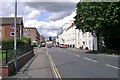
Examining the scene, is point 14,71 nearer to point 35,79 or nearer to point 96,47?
point 35,79

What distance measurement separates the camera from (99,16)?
22.9 m

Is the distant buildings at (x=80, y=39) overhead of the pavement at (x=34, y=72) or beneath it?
overhead

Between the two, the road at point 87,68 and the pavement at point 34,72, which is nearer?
the pavement at point 34,72

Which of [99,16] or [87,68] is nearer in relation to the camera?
[87,68]

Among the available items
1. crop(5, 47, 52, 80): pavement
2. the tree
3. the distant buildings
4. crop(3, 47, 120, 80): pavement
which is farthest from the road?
the distant buildings

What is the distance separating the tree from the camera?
68.8 ft

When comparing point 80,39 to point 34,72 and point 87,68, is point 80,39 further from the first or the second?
point 34,72

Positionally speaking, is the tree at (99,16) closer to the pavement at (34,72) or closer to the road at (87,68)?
the road at (87,68)

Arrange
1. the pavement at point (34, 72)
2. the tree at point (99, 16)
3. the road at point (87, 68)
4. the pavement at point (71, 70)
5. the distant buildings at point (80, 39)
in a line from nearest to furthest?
the pavement at point (71, 70), the pavement at point (34, 72), the road at point (87, 68), the tree at point (99, 16), the distant buildings at point (80, 39)

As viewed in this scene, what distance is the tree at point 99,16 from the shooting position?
68.8 ft

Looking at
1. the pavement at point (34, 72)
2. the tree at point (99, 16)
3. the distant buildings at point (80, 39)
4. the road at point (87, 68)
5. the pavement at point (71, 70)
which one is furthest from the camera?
the distant buildings at point (80, 39)

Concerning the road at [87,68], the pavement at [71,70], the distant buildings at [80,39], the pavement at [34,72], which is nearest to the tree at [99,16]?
the distant buildings at [80,39]

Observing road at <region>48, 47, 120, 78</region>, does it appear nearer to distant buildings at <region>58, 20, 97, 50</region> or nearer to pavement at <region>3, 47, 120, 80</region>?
pavement at <region>3, 47, 120, 80</region>

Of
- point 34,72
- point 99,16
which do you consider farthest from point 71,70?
point 99,16
